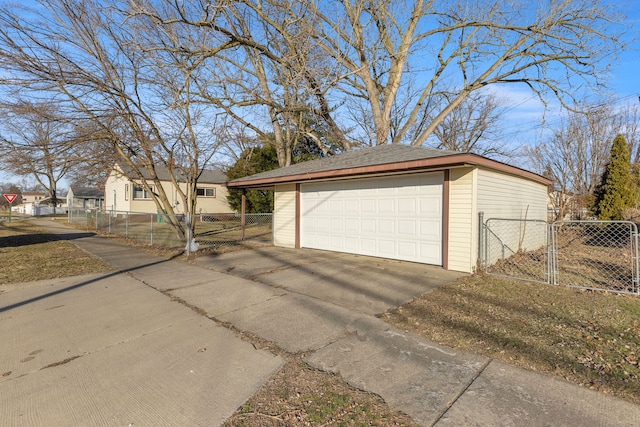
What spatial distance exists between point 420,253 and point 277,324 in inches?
181

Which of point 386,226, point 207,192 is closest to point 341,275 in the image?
point 386,226

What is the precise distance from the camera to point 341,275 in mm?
6469

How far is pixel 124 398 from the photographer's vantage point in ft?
7.98

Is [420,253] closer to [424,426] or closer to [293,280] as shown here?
[293,280]

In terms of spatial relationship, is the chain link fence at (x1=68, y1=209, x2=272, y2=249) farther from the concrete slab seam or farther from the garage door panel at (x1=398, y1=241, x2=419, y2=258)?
the concrete slab seam

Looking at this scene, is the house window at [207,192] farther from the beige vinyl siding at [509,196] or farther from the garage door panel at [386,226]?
the beige vinyl siding at [509,196]

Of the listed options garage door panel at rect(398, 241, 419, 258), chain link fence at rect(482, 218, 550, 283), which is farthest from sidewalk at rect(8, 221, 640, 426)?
chain link fence at rect(482, 218, 550, 283)

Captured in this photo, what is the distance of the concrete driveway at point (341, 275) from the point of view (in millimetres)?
5000

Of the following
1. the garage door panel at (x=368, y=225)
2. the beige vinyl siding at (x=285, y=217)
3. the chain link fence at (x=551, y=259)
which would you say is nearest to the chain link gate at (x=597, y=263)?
the chain link fence at (x=551, y=259)

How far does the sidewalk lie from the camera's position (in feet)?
7.30

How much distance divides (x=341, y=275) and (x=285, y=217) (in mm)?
4878

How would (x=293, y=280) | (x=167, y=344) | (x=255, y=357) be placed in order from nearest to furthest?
(x=255, y=357), (x=167, y=344), (x=293, y=280)

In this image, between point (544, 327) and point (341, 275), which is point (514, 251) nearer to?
point (341, 275)

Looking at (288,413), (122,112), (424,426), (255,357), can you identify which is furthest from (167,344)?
(122,112)
